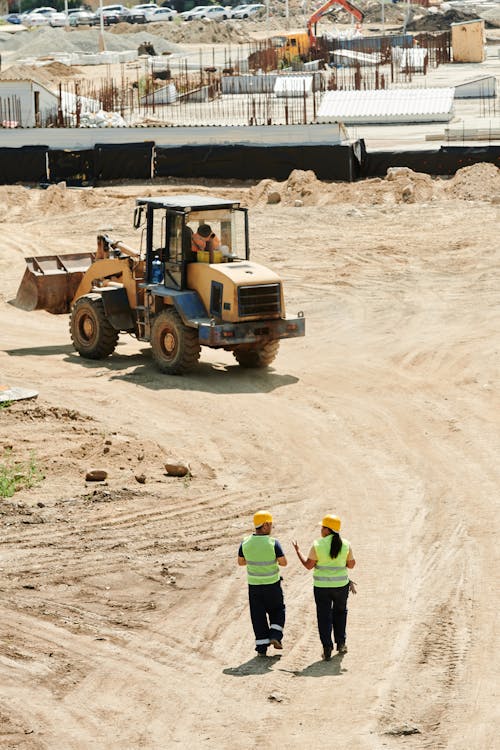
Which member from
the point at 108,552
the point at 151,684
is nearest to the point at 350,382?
the point at 108,552

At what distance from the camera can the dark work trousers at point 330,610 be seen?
33.0 ft

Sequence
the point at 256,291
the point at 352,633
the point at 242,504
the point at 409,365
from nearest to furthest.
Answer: the point at 352,633, the point at 242,504, the point at 256,291, the point at 409,365

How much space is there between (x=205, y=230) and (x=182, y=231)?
37 cm

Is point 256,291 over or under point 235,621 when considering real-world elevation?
over

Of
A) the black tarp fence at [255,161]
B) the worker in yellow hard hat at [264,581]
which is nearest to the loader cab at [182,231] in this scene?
the worker in yellow hard hat at [264,581]

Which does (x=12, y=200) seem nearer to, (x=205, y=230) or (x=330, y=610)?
(x=205, y=230)

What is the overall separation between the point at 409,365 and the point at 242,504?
6948mm

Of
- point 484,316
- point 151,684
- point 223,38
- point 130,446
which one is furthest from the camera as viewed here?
point 223,38

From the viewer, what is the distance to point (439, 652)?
407 inches

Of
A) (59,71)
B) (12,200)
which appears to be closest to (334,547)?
(12,200)

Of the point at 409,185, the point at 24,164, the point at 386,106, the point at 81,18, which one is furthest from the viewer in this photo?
the point at 81,18

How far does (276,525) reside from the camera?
13477 millimetres

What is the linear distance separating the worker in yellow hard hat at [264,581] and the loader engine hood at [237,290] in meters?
8.30

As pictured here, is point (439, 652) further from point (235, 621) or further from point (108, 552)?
point (108, 552)
